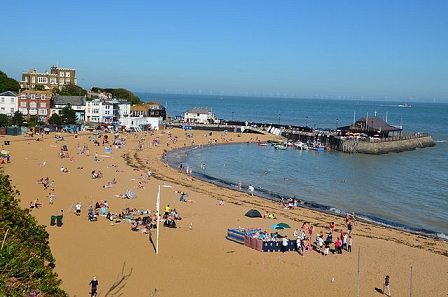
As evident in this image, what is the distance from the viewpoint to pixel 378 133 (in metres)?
65.3

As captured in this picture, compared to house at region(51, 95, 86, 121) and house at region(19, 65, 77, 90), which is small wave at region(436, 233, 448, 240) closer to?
house at region(51, 95, 86, 121)

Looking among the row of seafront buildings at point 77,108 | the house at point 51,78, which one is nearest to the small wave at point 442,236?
the row of seafront buildings at point 77,108

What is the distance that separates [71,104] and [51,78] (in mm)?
34562

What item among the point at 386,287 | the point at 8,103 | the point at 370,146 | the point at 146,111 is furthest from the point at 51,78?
the point at 386,287

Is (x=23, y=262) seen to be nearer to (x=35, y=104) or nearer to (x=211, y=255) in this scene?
(x=211, y=255)

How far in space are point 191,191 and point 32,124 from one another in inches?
1371

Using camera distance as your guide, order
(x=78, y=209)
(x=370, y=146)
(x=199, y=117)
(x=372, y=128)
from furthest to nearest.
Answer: (x=199, y=117)
(x=372, y=128)
(x=370, y=146)
(x=78, y=209)

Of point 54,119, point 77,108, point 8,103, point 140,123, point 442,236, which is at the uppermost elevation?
point 8,103

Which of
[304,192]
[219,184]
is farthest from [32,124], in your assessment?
[304,192]

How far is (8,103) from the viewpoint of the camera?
62.4m

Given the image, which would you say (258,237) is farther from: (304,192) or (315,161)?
(315,161)

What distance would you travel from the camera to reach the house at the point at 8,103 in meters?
62.0

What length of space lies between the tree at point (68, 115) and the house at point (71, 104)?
7.25ft

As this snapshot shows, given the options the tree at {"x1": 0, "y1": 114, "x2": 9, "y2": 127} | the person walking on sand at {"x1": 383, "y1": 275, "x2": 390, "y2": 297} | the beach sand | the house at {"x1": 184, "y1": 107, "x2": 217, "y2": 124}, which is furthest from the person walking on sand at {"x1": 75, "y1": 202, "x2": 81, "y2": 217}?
the house at {"x1": 184, "y1": 107, "x2": 217, "y2": 124}
